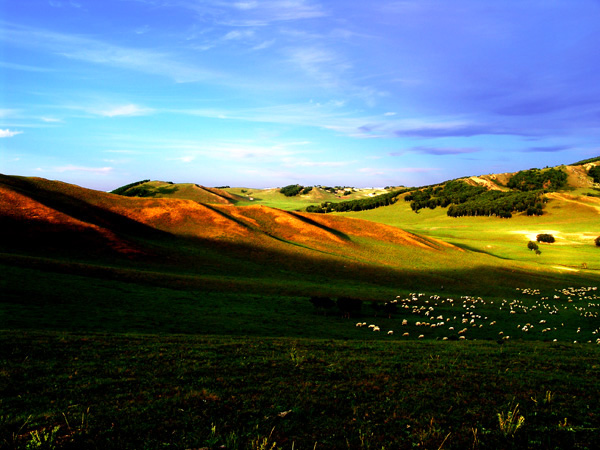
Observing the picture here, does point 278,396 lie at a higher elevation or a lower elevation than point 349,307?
higher

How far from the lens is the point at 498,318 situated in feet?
125

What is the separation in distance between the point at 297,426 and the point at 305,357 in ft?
25.1

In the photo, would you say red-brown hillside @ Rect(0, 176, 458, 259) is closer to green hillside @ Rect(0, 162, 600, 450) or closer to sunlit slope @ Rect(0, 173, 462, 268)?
sunlit slope @ Rect(0, 173, 462, 268)

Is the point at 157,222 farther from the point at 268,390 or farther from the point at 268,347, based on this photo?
the point at 268,390

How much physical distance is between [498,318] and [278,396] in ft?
119

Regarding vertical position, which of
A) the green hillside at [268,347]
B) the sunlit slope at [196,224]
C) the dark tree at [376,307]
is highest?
the sunlit slope at [196,224]

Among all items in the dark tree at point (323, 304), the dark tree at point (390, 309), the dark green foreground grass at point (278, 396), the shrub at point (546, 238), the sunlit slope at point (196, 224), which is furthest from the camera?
the shrub at point (546, 238)

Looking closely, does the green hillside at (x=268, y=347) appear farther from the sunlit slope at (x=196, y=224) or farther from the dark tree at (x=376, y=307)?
the sunlit slope at (x=196, y=224)

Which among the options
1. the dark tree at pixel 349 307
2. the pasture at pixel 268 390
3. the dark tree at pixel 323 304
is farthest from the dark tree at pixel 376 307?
the pasture at pixel 268 390

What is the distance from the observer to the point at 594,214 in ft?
593

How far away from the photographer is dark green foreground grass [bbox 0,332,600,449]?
911cm

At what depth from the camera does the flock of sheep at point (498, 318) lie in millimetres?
31438

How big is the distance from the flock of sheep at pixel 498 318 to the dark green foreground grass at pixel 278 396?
13.0 metres

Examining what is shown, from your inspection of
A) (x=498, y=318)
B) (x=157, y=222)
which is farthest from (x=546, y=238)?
(x=157, y=222)
